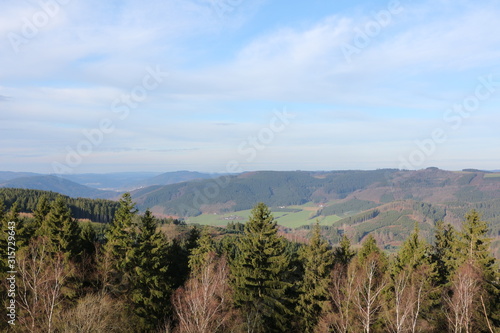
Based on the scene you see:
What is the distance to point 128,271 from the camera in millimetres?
33344

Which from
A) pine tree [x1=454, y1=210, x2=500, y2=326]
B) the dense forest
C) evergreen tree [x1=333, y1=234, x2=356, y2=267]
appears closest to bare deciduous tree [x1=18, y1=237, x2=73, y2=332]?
the dense forest

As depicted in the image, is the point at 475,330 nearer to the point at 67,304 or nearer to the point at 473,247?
the point at 473,247

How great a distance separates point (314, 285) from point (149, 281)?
1700 cm

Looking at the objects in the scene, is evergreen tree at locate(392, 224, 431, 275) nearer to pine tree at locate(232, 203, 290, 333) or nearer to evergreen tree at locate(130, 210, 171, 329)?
pine tree at locate(232, 203, 290, 333)

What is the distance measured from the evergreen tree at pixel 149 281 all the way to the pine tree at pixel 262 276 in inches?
319

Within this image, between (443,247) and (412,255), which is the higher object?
(412,255)

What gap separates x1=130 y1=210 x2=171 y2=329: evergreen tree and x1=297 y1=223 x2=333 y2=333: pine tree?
14381 millimetres

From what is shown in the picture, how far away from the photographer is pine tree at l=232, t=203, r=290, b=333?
30.7m

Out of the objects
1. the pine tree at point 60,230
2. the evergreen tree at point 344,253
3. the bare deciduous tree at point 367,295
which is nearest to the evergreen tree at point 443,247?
the bare deciduous tree at point 367,295

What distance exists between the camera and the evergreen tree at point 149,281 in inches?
1253

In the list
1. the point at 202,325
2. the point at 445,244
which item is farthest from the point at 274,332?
the point at 445,244

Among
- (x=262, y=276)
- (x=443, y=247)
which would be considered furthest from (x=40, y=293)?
(x=443, y=247)

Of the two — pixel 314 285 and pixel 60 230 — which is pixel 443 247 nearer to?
pixel 314 285

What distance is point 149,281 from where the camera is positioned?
3244cm
